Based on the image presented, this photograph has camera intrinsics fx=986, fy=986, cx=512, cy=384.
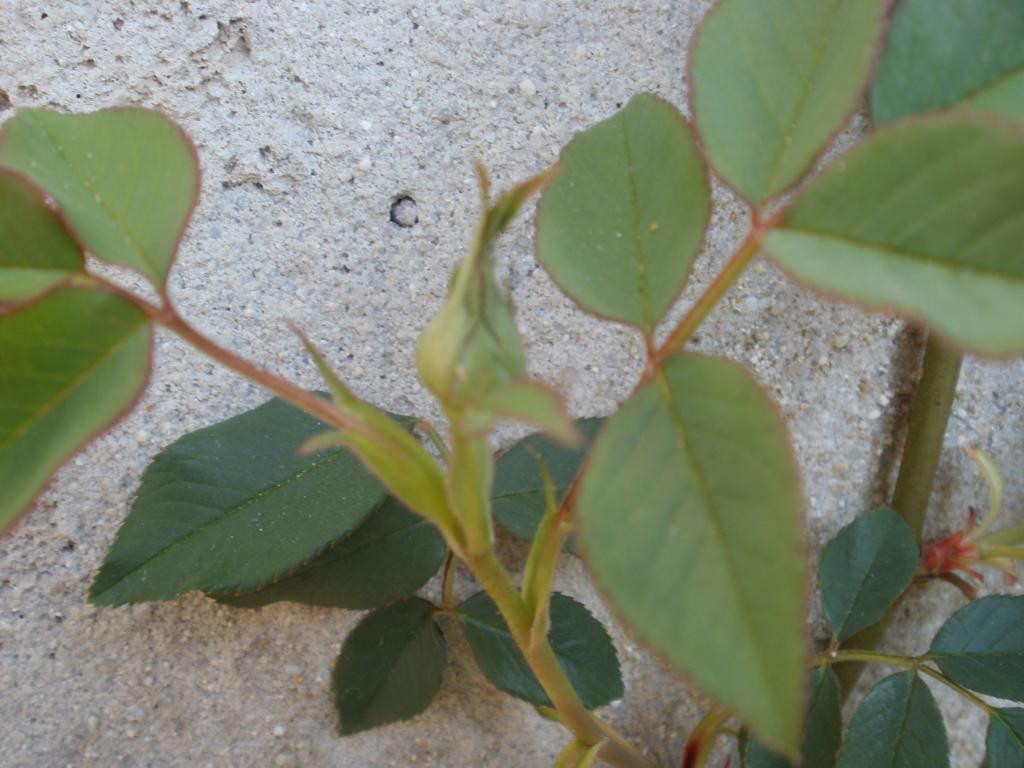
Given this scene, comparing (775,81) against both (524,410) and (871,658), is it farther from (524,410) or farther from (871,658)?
(871,658)

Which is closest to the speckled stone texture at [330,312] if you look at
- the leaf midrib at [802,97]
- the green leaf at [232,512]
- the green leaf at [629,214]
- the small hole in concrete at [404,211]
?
the small hole in concrete at [404,211]

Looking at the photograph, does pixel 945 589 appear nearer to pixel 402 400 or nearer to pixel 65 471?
pixel 402 400

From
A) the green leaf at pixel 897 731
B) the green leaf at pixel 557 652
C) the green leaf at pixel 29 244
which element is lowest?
the green leaf at pixel 557 652

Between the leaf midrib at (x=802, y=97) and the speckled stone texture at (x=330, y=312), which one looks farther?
the speckled stone texture at (x=330, y=312)

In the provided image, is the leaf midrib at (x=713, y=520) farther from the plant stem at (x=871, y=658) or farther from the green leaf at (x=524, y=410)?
the plant stem at (x=871, y=658)

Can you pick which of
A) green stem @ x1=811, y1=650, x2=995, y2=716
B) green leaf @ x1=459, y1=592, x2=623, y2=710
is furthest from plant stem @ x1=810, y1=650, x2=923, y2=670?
green leaf @ x1=459, y1=592, x2=623, y2=710

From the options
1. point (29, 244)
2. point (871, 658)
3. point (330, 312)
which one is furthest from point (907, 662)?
point (29, 244)

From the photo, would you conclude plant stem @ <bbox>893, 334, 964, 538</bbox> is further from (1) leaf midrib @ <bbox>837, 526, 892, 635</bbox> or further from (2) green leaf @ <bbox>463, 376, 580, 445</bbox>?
(2) green leaf @ <bbox>463, 376, 580, 445</bbox>
